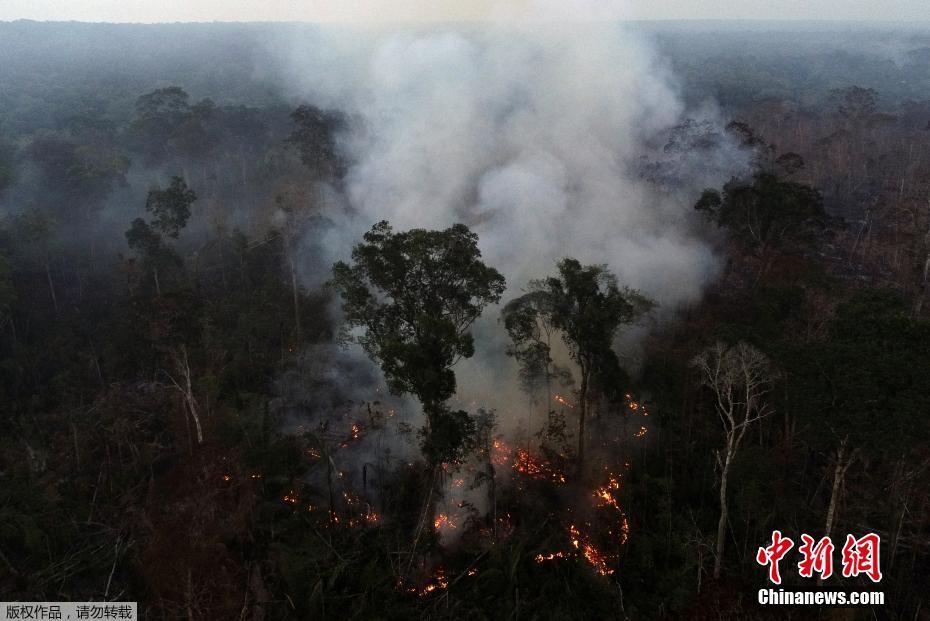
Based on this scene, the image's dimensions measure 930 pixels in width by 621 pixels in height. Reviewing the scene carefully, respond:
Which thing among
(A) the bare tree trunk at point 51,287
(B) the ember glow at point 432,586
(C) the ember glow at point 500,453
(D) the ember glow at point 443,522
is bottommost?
(B) the ember glow at point 432,586

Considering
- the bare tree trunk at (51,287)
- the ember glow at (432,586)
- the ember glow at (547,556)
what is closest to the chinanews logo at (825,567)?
the ember glow at (547,556)

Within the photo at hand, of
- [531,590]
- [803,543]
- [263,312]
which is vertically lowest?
[531,590]

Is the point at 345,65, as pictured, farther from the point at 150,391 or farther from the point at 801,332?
the point at 801,332

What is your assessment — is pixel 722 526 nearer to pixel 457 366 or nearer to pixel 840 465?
pixel 840 465

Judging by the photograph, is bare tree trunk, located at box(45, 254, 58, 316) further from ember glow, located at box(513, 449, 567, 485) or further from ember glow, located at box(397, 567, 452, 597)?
ember glow, located at box(513, 449, 567, 485)

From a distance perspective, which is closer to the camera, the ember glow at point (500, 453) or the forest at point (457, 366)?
the forest at point (457, 366)

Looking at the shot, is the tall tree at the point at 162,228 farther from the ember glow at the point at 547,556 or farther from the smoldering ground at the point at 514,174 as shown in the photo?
the ember glow at the point at 547,556

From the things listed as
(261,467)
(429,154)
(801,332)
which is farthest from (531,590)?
(429,154)
